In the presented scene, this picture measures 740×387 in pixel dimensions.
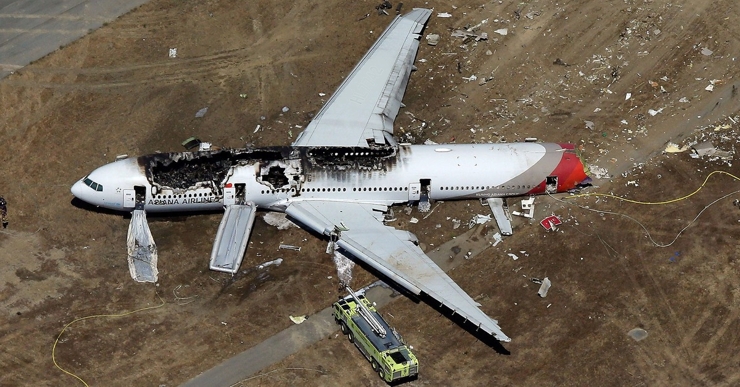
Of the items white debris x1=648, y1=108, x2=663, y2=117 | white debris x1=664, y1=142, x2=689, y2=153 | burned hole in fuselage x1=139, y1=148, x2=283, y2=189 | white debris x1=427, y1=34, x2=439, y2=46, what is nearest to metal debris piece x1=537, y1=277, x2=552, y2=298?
white debris x1=664, y1=142, x2=689, y2=153

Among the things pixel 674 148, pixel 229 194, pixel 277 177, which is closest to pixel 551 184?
pixel 674 148

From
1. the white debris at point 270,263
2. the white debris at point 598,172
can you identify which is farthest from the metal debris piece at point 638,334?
the white debris at point 270,263

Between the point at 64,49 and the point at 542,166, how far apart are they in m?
38.5

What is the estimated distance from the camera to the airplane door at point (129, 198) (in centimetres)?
4994

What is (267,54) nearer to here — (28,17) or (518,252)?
(28,17)

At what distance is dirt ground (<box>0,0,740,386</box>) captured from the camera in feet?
144

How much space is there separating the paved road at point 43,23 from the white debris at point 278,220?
982 inches

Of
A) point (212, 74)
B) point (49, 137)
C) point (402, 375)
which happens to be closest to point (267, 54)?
point (212, 74)

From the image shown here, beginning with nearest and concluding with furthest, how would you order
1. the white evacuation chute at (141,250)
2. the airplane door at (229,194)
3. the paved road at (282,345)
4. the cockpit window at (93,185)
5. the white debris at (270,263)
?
1. the paved road at (282,345)
2. the white evacuation chute at (141,250)
3. the white debris at (270,263)
4. the cockpit window at (93,185)
5. the airplane door at (229,194)

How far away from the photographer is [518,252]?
4928 cm

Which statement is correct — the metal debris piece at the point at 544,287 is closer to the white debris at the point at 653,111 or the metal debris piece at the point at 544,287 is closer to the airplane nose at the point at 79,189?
the white debris at the point at 653,111

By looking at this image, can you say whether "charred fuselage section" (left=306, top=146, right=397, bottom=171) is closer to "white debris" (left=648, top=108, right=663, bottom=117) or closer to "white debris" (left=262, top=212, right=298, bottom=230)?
"white debris" (left=262, top=212, right=298, bottom=230)

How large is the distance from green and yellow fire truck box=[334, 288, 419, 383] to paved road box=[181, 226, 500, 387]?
124cm

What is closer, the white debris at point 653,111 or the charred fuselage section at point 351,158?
the charred fuselage section at point 351,158
